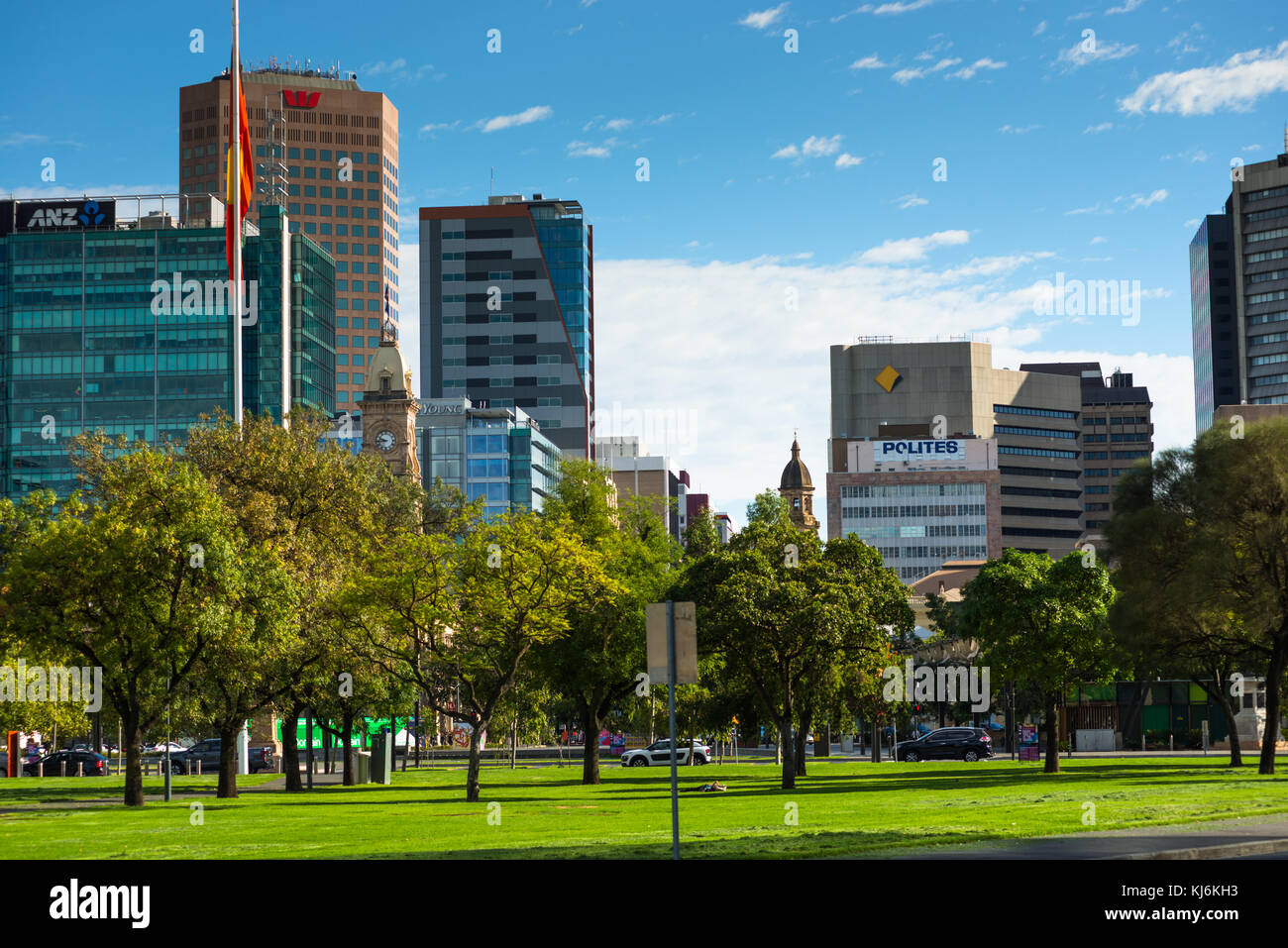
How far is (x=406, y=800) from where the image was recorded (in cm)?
4272

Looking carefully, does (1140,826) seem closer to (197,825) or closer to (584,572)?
(197,825)

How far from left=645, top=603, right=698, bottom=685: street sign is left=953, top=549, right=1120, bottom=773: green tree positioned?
3437cm

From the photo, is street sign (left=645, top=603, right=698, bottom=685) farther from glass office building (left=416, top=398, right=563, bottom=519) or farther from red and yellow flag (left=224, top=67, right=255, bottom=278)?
glass office building (left=416, top=398, right=563, bottom=519)

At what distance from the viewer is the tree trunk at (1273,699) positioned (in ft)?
151

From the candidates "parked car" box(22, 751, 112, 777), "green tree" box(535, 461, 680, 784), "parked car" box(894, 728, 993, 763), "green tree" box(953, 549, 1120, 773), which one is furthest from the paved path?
"parked car" box(22, 751, 112, 777)

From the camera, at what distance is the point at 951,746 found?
7306cm

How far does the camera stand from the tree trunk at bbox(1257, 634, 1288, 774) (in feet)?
151

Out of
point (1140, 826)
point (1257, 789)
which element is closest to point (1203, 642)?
point (1257, 789)

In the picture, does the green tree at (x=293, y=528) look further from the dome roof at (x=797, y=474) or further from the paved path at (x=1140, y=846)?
the dome roof at (x=797, y=474)

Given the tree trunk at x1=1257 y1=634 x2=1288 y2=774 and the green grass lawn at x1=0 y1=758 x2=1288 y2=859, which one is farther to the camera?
the tree trunk at x1=1257 y1=634 x2=1288 y2=774

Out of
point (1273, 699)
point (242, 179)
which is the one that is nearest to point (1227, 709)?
point (1273, 699)

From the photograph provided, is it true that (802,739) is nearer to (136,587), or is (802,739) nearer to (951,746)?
(136,587)

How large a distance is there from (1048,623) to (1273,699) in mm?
7593

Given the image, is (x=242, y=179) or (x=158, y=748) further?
(x=158, y=748)
